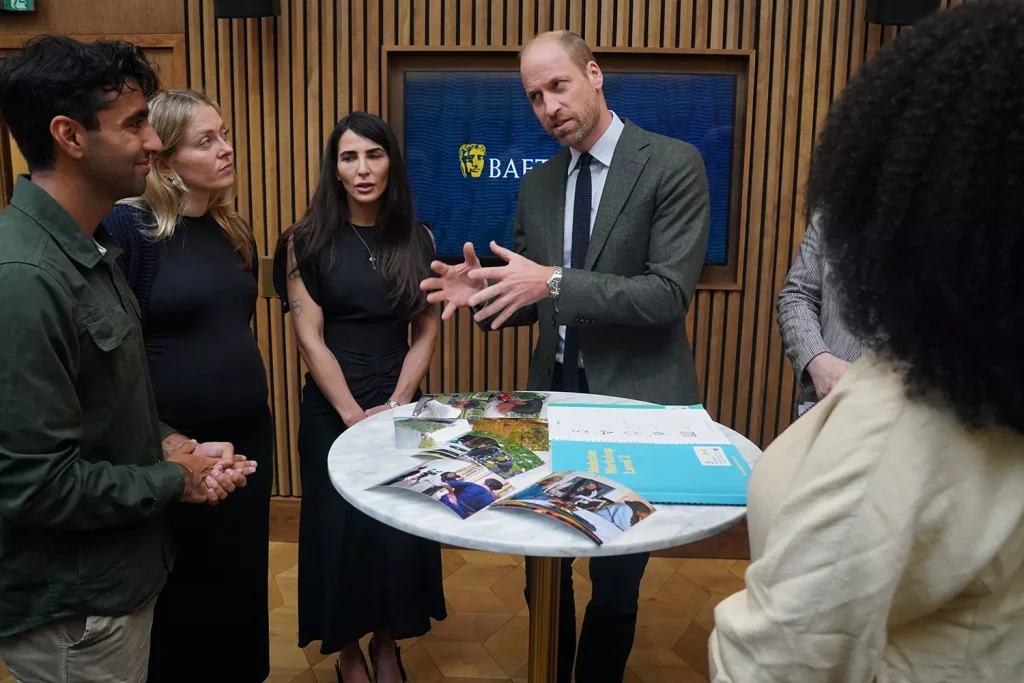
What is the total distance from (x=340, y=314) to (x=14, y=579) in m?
1.34

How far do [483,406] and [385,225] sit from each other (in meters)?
0.96

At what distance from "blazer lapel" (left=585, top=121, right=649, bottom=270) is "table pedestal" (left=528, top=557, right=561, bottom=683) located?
96 cm

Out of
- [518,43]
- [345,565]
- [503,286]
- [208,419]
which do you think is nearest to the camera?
[503,286]

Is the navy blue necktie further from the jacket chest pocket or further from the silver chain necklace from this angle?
the jacket chest pocket

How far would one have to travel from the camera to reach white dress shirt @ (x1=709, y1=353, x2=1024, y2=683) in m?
0.75

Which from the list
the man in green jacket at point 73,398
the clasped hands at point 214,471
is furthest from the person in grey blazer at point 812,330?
the man in green jacket at point 73,398

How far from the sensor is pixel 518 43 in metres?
3.44

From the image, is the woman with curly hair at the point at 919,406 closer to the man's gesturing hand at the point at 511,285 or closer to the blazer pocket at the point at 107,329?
the man's gesturing hand at the point at 511,285

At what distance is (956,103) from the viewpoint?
2.31ft

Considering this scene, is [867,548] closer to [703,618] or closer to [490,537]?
[490,537]

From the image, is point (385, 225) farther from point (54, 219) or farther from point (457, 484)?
point (457, 484)

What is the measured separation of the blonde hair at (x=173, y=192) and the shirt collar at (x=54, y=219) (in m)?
0.63

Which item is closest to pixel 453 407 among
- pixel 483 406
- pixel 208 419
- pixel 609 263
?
pixel 483 406

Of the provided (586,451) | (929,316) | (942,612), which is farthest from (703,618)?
(929,316)
